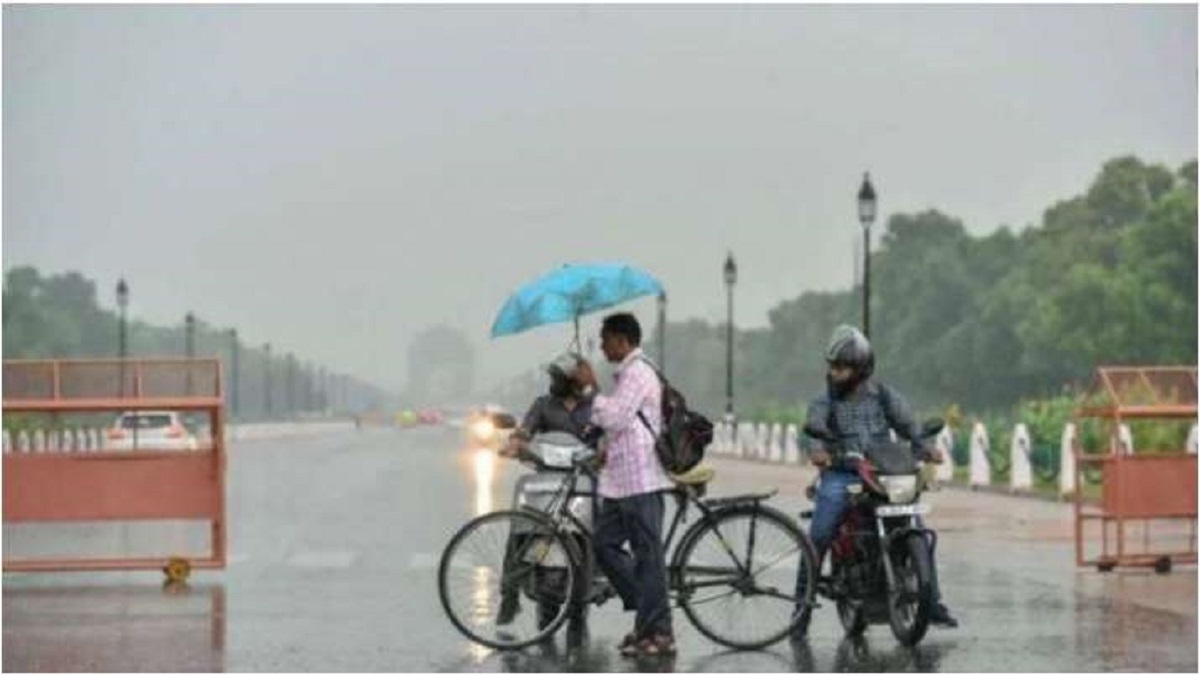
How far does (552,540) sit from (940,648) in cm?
217

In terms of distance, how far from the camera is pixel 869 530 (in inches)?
514

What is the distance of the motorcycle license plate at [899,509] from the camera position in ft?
42.0

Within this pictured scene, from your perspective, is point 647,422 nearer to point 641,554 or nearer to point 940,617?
point 641,554

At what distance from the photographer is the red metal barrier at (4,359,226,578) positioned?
18.4 m

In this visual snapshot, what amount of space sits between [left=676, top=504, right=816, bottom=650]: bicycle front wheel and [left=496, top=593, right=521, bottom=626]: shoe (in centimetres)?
89

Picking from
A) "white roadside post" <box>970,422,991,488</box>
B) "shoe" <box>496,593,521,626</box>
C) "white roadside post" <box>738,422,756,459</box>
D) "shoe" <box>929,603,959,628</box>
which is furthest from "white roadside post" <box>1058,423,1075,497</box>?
"white roadside post" <box>738,422,756,459</box>

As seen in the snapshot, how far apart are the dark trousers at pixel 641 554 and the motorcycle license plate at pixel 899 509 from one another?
1203 mm

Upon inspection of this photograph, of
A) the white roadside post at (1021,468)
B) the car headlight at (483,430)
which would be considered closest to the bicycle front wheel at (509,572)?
the white roadside post at (1021,468)

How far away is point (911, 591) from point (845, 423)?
3.35 ft

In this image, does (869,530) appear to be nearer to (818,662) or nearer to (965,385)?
(818,662)

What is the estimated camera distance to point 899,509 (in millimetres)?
12820

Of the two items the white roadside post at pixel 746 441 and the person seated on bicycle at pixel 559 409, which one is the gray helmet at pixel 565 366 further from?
the white roadside post at pixel 746 441

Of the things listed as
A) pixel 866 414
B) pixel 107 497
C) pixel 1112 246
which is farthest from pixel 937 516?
pixel 1112 246

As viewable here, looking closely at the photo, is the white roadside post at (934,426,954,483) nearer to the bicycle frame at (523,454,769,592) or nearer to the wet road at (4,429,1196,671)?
the wet road at (4,429,1196,671)
